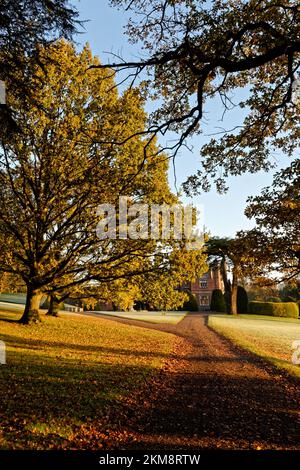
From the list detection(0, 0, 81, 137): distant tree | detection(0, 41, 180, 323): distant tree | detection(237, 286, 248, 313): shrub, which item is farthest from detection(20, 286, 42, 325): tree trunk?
detection(237, 286, 248, 313): shrub

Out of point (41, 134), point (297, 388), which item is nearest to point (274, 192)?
point (297, 388)

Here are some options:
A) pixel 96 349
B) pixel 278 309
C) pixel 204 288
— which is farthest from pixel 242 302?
pixel 96 349

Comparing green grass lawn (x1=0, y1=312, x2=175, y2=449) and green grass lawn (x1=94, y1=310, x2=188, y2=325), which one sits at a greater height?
green grass lawn (x1=0, y1=312, x2=175, y2=449)

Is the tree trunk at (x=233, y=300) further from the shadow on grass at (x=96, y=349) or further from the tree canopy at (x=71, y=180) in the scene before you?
the shadow on grass at (x=96, y=349)

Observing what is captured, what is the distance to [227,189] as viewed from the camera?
1171cm

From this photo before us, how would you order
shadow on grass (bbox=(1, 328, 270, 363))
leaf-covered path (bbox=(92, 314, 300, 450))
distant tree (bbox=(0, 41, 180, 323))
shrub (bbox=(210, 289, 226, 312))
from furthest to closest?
shrub (bbox=(210, 289, 226, 312))
distant tree (bbox=(0, 41, 180, 323))
shadow on grass (bbox=(1, 328, 270, 363))
leaf-covered path (bbox=(92, 314, 300, 450))

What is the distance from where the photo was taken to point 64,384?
8484 mm

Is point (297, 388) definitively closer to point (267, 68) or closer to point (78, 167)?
point (267, 68)

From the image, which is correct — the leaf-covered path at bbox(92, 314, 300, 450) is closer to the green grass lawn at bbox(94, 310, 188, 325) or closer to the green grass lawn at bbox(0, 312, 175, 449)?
the green grass lawn at bbox(0, 312, 175, 449)

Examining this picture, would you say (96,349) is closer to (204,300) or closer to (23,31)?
(23,31)

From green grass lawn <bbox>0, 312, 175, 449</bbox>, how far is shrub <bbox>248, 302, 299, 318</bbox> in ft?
133

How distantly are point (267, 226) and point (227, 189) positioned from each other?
240cm

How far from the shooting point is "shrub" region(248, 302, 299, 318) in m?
52.0

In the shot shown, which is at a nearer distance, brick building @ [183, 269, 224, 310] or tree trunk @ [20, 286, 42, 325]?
tree trunk @ [20, 286, 42, 325]
